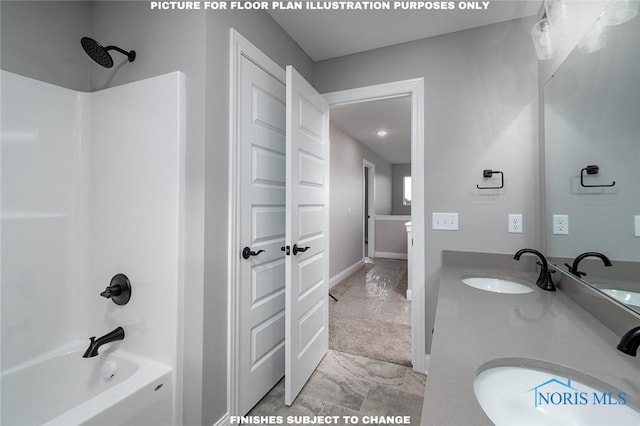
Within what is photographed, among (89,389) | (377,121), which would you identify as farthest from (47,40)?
(377,121)

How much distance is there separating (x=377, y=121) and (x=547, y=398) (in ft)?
13.2

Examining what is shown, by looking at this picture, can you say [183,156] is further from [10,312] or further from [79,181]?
[10,312]

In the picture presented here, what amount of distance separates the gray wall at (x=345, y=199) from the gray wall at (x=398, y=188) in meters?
2.87

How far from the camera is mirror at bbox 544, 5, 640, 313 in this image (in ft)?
2.81

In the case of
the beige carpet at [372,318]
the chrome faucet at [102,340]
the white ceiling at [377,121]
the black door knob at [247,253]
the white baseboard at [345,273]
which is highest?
the white ceiling at [377,121]

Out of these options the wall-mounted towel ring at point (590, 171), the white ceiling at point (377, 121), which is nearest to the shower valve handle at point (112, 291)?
the wall-mounted towel ring at point (590, 171)

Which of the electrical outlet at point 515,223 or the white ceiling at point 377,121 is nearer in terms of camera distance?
the electrical outlet at point 515,223

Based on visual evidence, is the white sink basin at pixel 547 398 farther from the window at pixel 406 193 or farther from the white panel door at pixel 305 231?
the window at pixel 406 193

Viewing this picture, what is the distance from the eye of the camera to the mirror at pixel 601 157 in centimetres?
86

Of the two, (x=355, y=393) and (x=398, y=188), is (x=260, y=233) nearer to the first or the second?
(x=355, y=393)

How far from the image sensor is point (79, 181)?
5.33 ft

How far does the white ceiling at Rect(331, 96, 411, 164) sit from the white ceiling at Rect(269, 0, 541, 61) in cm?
74

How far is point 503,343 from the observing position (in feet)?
2.69

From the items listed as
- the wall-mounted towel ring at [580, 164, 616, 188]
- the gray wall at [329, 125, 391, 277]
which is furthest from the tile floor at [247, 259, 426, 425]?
the gray wall at [329, 125, 391, 277]
